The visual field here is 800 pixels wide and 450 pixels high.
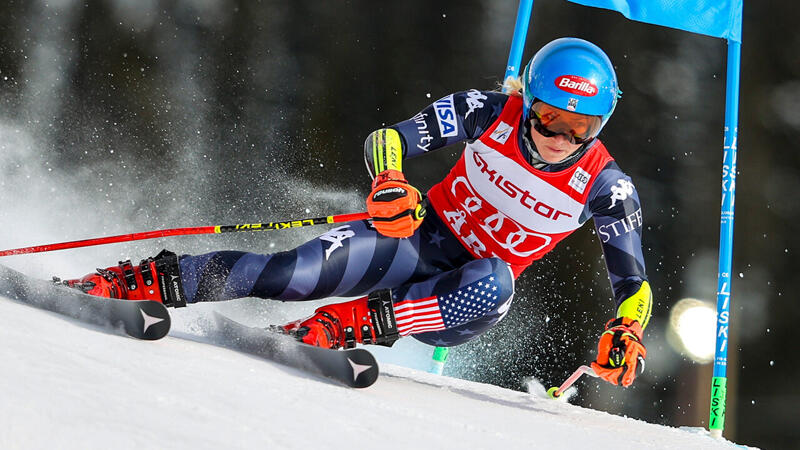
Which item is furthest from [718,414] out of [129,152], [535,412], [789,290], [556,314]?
[129,152]

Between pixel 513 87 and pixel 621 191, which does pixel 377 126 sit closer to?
pixel 513 87

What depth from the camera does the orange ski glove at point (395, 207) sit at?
2416 mm

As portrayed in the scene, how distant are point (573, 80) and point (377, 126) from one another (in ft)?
7.39

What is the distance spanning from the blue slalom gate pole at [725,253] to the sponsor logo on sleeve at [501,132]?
1415 millimetres

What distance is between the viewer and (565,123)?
264cm

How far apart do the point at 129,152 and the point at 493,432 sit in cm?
314

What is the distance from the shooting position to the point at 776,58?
18.1ft

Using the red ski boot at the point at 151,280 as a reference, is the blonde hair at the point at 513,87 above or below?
above

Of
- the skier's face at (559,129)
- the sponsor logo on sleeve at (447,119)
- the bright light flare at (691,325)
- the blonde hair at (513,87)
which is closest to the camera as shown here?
the skier's face at (559,129)

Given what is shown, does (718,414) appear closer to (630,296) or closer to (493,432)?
(630,296)

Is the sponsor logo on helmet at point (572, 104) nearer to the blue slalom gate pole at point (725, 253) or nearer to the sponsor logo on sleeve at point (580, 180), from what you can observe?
the sponsor logo on sleeve at point (580, 180)

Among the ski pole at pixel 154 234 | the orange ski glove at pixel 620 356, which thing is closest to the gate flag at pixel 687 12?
the orange ski glove at pixel 620 356

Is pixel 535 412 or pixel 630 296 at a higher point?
pixel 630 296

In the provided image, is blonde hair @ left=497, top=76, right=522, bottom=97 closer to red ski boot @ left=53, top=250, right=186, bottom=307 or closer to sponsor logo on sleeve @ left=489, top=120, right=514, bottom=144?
sponsor logo on sleeve @ left=489, top=120, right=514, bottom=144
